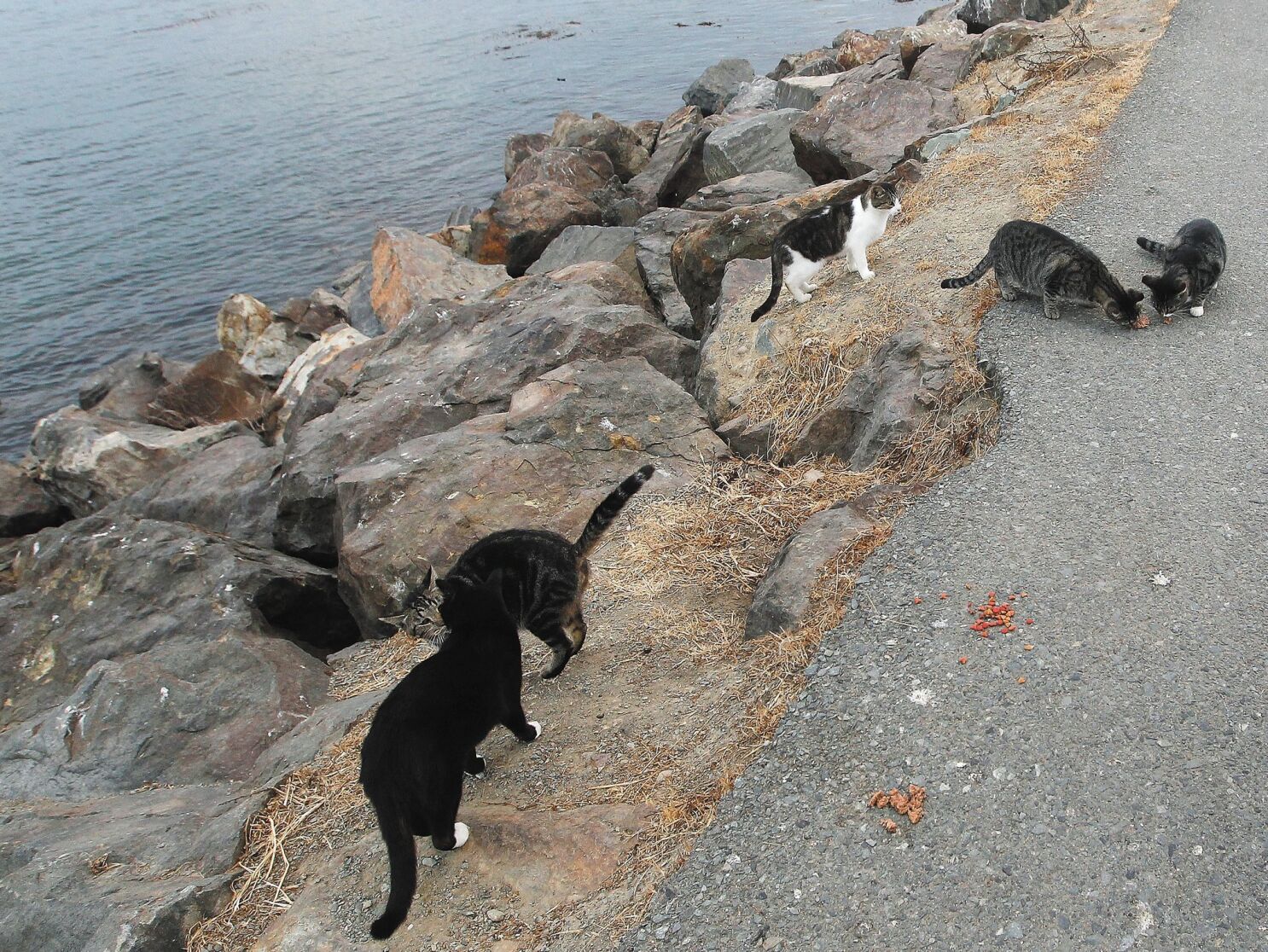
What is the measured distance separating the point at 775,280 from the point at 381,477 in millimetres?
3868

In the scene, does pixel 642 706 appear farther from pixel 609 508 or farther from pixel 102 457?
pixel 102 457

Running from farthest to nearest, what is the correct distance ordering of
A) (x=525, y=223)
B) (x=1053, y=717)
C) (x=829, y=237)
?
(x=525, y=223) < (x=829, y=237) < (x=1053, y=717)

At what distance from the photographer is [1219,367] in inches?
220

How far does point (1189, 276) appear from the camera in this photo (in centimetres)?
610

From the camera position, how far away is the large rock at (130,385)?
48.0 ft

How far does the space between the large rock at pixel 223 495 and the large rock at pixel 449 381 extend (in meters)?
0.72

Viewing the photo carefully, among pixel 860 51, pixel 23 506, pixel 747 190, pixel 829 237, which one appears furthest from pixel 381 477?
pixel 860 51

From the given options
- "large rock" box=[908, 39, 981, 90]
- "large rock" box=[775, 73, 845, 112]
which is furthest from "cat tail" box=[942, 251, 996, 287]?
"large rock" box=[775, 73, 845, 112]

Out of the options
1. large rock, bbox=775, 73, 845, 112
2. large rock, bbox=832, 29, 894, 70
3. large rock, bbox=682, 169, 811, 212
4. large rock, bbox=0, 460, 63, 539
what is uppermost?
large rock, bbox=832, 29, 894, 70

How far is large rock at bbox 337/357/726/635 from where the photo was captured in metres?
6.51

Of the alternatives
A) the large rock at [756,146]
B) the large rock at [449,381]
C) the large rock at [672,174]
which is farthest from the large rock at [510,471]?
the large rock at [672,174]

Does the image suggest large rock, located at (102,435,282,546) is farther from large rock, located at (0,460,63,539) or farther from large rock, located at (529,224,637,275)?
large rock, located at (529,224,637,275)

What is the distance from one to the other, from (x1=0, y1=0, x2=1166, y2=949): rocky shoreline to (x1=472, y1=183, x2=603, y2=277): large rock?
2385mm

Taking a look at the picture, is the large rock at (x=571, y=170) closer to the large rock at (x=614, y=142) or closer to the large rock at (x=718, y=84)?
the large rock at (x=614, y=142)
